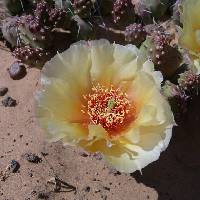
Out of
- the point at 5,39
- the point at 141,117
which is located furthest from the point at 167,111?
the point at 5,39

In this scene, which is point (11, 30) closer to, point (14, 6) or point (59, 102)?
point (14, 6)

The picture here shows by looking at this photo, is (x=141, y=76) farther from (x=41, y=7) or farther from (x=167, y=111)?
(x=41, y=7)

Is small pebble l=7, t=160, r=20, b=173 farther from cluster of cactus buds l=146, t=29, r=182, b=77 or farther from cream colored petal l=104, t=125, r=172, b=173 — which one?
cluster of cactus buds l=146, t=29, r=182, b=77

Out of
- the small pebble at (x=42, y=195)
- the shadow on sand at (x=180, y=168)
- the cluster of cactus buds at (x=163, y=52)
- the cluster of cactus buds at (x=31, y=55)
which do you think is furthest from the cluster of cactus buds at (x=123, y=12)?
the small pebble at (x=42, y=195)

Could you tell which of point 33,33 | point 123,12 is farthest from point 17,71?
point 123,12

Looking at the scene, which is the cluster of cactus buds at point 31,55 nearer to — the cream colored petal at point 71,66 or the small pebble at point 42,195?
the cream colored petal at point 71,66

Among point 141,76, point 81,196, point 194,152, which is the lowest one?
point 81,196

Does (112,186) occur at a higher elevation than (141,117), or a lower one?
lower
